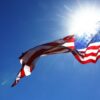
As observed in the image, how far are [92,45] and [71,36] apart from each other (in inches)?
55.0

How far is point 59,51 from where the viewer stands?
2803 inches

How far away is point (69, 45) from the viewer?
71062 millimetres

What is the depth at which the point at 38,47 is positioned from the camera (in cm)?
7106

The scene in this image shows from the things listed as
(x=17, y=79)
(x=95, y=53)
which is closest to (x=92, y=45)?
(x=95, y=53)

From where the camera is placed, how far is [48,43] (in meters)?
71.2

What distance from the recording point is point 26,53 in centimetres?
7081

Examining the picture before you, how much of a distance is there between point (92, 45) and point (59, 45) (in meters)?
1.98

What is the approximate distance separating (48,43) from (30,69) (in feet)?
6.65

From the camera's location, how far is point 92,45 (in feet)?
232

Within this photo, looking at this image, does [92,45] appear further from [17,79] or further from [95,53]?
[17,79]

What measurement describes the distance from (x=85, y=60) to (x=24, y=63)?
364 cm

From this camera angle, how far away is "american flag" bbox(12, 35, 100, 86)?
231 ft

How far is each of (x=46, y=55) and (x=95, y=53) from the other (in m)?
3.00

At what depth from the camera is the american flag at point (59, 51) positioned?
231 feet
